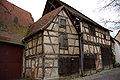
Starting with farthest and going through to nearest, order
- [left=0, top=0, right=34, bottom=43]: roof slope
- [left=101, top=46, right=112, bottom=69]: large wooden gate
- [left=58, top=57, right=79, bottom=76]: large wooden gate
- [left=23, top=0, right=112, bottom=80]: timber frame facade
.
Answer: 1. [left=101, top=46, right=112, bottom=69]: large wooden gate
2. [left=0, top=0, right=34, bottom=43]: roof slope
3. [left=58, top=57, right=79, bottom=76]: large wooden gate
4. [left=23, top=0, right=112, bottom=80]: timber frame facade

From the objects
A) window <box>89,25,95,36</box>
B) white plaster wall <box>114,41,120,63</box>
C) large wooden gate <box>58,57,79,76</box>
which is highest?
window <box>89,25,95,36</box>

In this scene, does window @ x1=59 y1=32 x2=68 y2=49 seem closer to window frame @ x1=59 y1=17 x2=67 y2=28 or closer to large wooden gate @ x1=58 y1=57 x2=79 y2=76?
window frame @ x1=59 y1=17 x2=67 y2=28

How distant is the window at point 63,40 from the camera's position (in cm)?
1490

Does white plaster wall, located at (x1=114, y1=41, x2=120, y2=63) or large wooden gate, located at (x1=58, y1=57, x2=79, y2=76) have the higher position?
white plaster wall, located at (x1=114, y1=41, x2=120, y2=63)

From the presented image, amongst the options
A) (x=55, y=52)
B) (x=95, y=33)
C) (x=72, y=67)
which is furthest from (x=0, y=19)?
(x=95, y=33)

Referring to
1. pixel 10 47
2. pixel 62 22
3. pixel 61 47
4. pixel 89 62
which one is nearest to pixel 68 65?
pixel 61 47

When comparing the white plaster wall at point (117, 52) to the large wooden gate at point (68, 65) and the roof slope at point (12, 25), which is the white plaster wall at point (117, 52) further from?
the roof slope at point (12, 25)

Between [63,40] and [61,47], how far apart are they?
2.50 ft

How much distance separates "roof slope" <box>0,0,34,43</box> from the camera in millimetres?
16097

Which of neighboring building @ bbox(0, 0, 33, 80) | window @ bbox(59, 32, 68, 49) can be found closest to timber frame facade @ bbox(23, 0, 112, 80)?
window @ bbox(59, 32, 68, 49)

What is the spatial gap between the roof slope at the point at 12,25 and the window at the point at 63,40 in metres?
4.38

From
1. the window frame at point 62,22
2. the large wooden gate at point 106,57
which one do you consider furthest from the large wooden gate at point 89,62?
the window frame at point 62,22

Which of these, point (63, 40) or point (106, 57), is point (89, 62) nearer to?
point (63, 40)

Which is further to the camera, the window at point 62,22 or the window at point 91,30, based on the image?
the window at point 91,30
